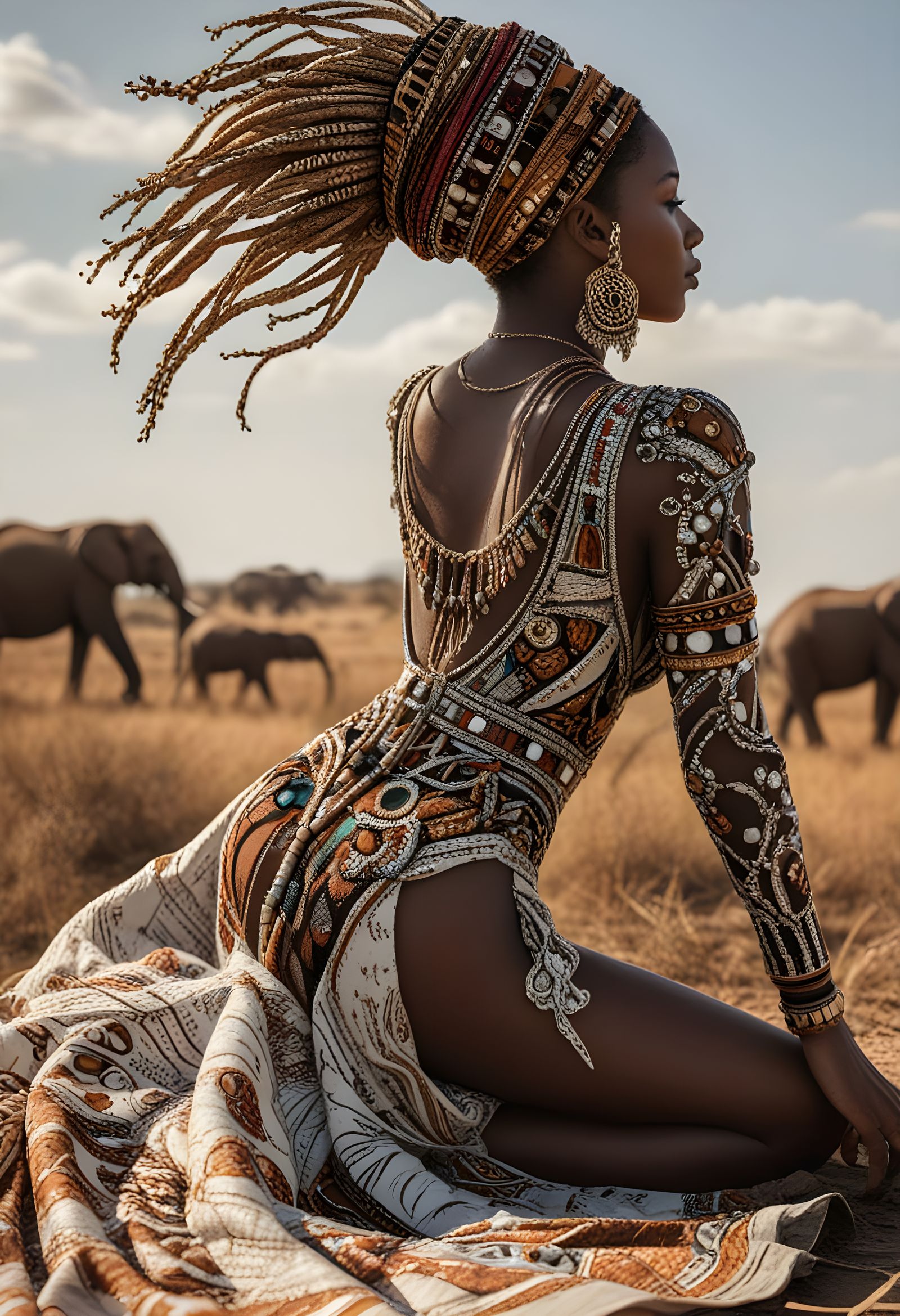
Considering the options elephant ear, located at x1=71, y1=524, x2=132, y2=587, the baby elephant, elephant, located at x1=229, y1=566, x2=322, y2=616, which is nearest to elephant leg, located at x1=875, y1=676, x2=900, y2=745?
the baby elephant

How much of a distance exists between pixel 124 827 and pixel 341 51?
15.7 ft

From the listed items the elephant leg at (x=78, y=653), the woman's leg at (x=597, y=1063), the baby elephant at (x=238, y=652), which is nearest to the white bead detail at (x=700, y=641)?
the woman's leg at (x=597, y=1063)

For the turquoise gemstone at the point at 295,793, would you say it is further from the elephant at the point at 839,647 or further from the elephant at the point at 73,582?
the elephant at the point at 73,582

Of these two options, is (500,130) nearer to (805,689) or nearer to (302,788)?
(302,788)

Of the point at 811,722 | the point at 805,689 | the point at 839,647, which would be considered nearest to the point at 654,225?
the point at 839,647

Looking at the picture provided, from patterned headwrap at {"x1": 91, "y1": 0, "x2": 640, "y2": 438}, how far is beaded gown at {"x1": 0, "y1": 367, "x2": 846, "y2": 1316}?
1.53ft

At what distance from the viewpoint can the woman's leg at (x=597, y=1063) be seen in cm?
207

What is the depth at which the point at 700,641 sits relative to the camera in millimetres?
2131

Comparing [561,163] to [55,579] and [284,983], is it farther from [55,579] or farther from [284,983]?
[55,579]

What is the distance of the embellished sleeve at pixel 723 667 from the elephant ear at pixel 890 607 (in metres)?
5.65

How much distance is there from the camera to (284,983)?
89.6 inches

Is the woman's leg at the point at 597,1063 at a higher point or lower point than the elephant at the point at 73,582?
lower

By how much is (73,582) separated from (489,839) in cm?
714

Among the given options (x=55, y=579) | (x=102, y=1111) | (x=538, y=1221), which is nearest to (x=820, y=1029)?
(x=538, y=1221)
